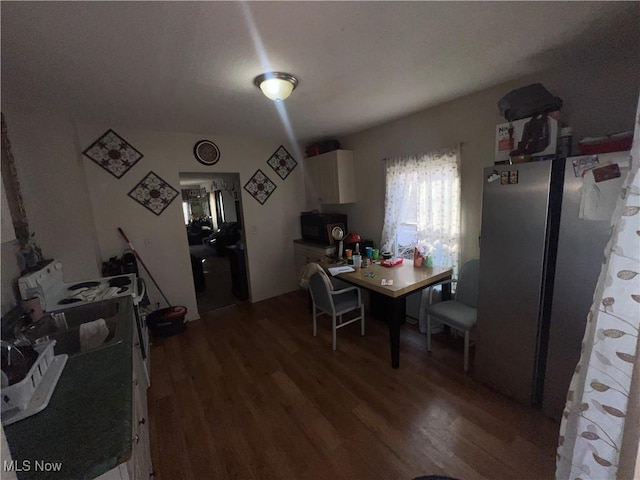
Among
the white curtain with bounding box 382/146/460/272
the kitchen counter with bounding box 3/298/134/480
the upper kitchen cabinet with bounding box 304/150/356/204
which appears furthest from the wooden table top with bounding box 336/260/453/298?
the kitchen counter with bounding box 3/298/134/480

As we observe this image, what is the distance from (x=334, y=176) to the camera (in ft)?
11.5

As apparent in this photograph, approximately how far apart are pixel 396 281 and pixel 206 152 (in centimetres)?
277

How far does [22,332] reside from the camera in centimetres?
139

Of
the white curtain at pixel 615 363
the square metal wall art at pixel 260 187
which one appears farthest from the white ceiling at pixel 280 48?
the square metal wall art at pixel 260 187

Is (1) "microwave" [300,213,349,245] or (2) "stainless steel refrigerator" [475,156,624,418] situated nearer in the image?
(2) "stainless steel refrigerator" [475,156,624,418]

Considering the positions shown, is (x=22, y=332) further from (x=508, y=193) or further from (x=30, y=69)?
(x=508, y=193)

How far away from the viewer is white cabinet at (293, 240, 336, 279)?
11.3 ft

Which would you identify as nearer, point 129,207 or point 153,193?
point 129,207

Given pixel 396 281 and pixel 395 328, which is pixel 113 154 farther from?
pixel 395 328

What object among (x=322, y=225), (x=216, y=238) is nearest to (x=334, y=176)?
(x=322, y=225)

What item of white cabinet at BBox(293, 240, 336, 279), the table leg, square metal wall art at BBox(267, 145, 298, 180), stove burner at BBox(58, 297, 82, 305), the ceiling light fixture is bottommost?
the table leg

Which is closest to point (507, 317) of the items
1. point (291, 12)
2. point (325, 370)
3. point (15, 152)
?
point (325, 370)

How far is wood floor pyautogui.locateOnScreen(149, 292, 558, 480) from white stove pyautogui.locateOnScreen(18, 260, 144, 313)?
2.83 feet

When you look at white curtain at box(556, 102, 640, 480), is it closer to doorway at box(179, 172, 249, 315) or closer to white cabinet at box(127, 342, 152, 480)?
white cabinet at box(127, 342, 152, 480)
